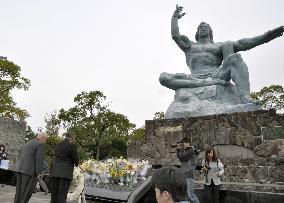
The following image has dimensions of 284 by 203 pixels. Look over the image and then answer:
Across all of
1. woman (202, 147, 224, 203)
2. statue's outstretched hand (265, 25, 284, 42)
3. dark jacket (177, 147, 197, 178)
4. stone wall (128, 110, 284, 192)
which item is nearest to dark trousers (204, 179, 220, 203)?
woman (202, 147, 224, 203)

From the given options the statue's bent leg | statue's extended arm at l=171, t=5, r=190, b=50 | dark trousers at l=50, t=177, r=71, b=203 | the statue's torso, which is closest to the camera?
dark trousers at l=50, t=177, r=71, b=203

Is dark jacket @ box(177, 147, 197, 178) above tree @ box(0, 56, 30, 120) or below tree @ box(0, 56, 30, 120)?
below

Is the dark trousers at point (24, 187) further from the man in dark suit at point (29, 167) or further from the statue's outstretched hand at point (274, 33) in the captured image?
the statue's outstretched hand at point (274, 33)

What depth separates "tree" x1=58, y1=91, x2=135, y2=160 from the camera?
29297mm

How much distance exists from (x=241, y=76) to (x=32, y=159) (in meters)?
4.72

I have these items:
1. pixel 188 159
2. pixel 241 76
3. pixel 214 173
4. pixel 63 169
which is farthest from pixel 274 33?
pixel 63 169

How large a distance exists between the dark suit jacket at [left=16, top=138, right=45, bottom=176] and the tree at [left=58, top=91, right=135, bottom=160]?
23.6m

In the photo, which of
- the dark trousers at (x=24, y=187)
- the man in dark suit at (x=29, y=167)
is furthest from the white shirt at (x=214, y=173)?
the dark trousers at (x=24, y=187)

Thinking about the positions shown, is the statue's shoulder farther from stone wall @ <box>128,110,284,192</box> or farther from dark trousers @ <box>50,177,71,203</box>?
dark trousers @ <box>50,177,71,203</box>

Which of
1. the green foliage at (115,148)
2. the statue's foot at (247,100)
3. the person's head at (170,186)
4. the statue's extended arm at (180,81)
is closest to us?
the person's head at (170,186)

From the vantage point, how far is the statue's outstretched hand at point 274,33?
25.6 ft

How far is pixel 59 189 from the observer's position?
501 cm

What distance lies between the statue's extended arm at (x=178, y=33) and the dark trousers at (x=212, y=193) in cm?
515

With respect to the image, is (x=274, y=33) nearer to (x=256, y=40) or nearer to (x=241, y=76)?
(x=256, y=40)
